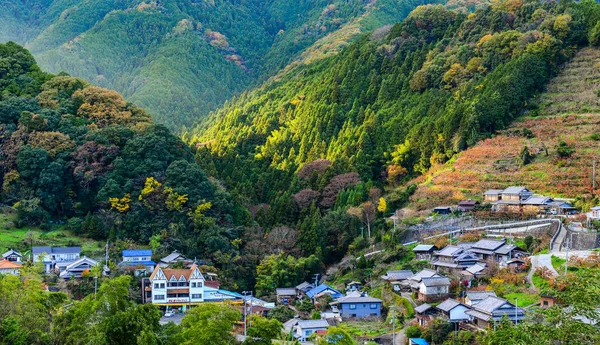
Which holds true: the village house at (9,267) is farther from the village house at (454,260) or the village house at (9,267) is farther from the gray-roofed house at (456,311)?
the village house at (454,260)

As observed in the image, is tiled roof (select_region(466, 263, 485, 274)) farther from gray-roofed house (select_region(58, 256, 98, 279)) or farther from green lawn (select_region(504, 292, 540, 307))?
gray-roofed house (select_region(58, 256, 98, 279))

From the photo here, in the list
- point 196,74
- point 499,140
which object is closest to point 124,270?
point 499,140

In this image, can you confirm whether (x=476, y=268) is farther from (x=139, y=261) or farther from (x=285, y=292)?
(x=139, y=261)

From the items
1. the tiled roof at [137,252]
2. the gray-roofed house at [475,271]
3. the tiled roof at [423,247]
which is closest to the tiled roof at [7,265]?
the tiled roof at [137,252]

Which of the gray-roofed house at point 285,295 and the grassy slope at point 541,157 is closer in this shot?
the gray-roofed house at point 285,295

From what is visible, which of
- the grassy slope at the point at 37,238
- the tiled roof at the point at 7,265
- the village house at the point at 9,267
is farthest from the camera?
the grassy slope at the point at 37,238
